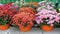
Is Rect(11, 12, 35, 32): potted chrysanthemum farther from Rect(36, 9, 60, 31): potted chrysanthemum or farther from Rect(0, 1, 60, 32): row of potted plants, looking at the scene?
Rect(36, 9, 60, 31): potted chrysanthemum

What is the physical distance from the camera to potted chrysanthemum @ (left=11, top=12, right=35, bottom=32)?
7.50ft

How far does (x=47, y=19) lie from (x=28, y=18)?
268 mm

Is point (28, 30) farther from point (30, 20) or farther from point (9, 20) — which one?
point (9, 20)

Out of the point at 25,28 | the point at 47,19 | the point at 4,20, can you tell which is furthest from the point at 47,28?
the point at 4,20

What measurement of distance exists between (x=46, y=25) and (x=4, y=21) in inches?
24.4

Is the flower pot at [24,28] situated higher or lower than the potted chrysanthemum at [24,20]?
lower

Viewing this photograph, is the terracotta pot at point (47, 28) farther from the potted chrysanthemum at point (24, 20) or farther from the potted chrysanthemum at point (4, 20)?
the potted chrysanthemum at point (4, 20)

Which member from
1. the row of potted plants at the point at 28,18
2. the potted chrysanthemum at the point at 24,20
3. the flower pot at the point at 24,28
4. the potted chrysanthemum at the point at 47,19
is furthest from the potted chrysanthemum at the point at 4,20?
the potted chrysanthemum at the point at 47,19

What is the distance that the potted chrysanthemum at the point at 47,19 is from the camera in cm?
230

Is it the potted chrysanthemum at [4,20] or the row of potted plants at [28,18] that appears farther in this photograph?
the potted chrysanthemum at [4,20]

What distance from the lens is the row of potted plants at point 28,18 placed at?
2.30 meters

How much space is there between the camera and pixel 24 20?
2.28 meters

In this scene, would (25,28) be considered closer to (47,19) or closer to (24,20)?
(24,20)

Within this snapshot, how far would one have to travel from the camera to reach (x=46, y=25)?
2.36 metres
